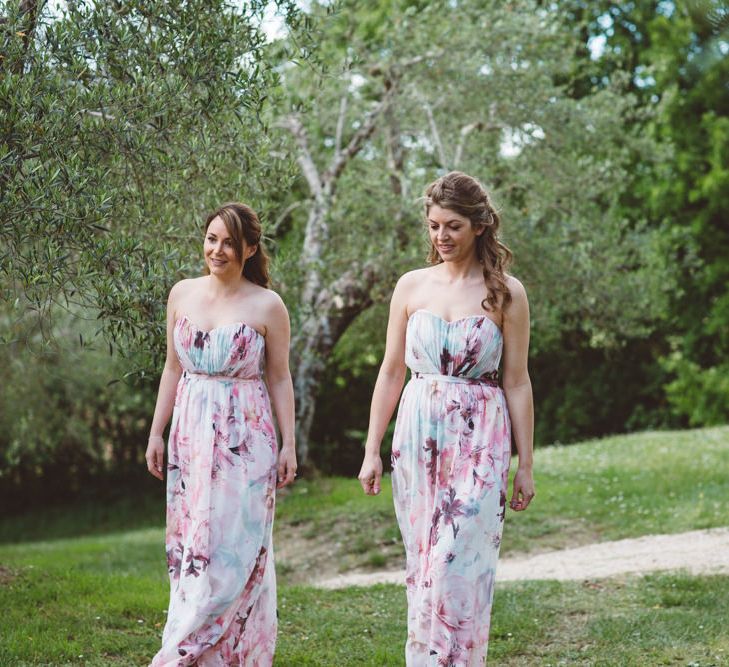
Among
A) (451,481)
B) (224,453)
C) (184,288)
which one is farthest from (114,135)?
(451,481)

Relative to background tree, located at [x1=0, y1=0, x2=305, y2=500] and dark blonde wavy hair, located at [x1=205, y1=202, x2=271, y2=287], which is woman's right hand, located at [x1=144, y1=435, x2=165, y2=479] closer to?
dark blonde wavy hair, located at [x1=205, y1=202, x2=271, y2=287]

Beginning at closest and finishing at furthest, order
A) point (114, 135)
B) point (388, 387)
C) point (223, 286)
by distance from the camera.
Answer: point (388, 387)
point (223, 286)
point (114, 135)

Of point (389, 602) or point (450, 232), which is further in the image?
point (389, 602)

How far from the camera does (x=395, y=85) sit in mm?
13375

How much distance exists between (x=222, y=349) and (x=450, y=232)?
1175 mm

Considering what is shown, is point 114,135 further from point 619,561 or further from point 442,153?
point 442,153

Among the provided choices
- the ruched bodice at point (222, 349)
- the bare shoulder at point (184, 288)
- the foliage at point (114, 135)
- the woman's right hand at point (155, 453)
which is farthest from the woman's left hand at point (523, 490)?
the foliage at point (114, 135)

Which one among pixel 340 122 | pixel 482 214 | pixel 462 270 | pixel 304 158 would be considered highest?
pixel 340 122

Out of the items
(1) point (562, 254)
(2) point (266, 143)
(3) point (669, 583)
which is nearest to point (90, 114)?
(2) point (266, 143)

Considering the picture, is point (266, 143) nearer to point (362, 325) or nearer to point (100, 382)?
point (362, 325)

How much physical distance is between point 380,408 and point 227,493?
2.63 feet

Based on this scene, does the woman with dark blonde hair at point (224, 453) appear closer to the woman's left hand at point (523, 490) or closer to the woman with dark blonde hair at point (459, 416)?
the woman with dark blonde hair at point (459, 416)

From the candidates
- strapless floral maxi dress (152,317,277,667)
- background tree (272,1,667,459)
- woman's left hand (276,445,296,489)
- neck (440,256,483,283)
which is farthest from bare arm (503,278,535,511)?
background tree (272,1,667,459)

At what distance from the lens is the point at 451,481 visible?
4.37 meters
